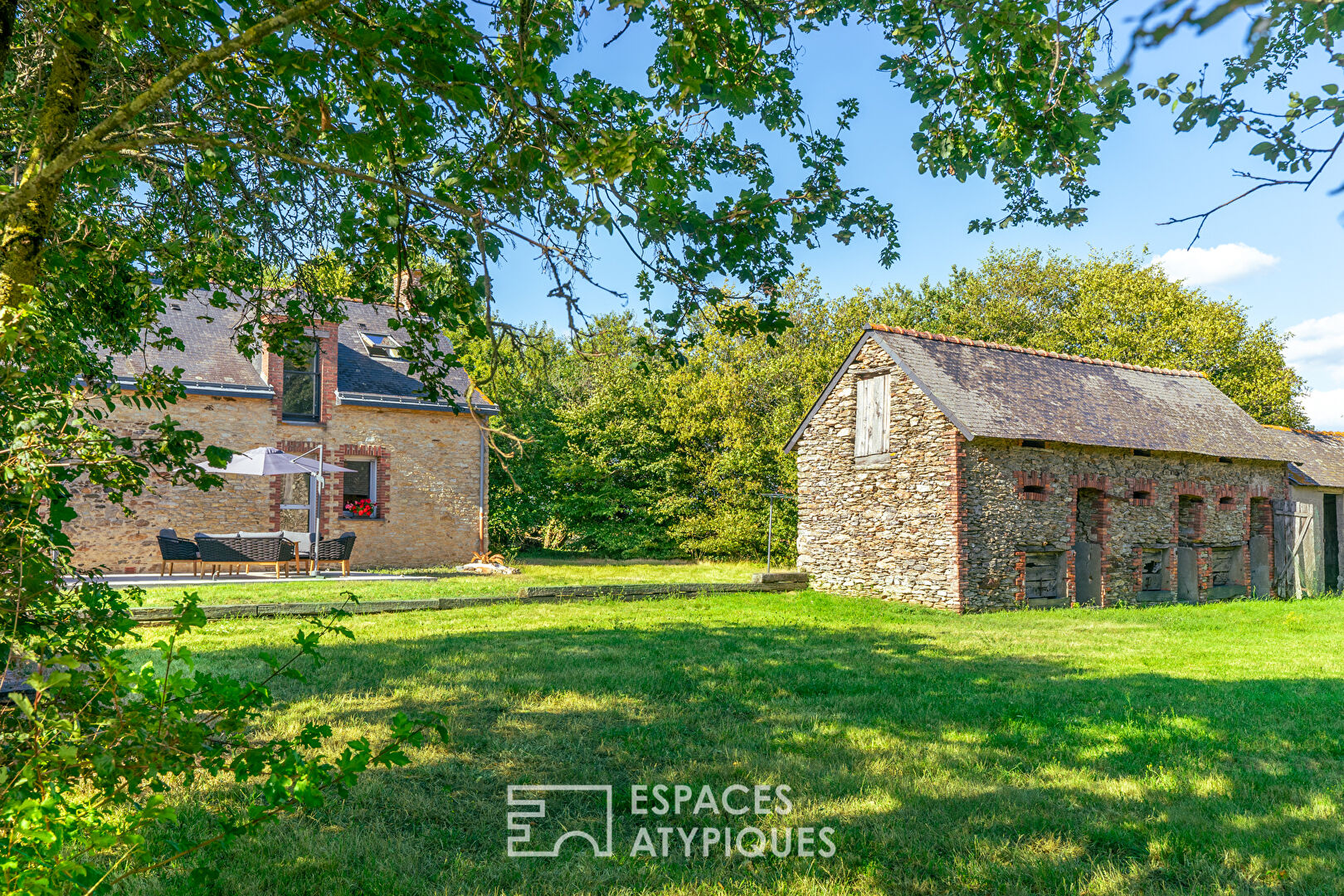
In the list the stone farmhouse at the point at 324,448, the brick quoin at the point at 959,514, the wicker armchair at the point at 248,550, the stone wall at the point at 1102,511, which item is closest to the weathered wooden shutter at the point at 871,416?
the brick quoin at the point at 959,514

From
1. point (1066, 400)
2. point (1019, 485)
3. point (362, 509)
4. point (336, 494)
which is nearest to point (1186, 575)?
point (1066, 400)

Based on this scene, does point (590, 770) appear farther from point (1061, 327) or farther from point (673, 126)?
point (1061, 327)

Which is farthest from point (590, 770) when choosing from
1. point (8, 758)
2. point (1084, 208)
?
point (1084, 208)

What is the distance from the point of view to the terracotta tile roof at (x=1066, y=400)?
1515cm

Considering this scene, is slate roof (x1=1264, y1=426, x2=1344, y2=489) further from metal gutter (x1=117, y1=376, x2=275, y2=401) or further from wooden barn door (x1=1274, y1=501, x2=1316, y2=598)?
metal gutter (x1=117, y1=376, x2=275, y2=401)

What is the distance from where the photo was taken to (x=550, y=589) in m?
13.4

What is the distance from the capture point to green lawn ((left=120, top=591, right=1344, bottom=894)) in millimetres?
3418

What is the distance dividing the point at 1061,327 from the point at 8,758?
113ft

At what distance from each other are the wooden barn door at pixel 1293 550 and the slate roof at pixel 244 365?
18.7 m

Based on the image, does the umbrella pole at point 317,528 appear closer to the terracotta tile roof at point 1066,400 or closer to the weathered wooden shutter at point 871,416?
the weathered wooden shutter at point 871,416

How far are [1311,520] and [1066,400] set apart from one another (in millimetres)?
7957

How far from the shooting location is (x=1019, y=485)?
49.2 ft

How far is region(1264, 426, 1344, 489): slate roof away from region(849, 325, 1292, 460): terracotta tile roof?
2.39 feet

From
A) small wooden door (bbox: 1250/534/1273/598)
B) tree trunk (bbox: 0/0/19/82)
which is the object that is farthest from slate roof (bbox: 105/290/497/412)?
small wooden door (bbox: 1250/534/1273/598)
